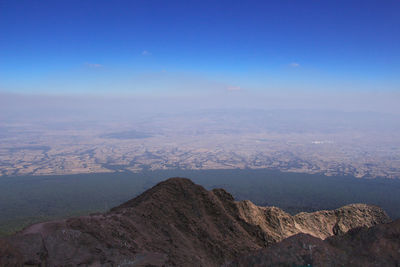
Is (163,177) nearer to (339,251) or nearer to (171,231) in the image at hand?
(171,231)

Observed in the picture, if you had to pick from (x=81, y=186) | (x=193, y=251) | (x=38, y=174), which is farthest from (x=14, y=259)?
(x=38, y=174)

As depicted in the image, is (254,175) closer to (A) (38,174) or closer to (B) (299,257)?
(A) (38,174)

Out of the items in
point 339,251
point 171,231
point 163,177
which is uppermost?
point 339,251

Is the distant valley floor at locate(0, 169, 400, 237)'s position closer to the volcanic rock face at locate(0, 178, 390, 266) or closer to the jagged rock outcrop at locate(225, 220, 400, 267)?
the volcanic rock face at locate(0, 178, 390, 266)

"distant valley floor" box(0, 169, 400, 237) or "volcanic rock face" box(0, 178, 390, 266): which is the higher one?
"volcanic rock face" box(0, 178, 390, 266)

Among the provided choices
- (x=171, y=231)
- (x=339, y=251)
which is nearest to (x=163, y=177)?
(x=171, y=231)

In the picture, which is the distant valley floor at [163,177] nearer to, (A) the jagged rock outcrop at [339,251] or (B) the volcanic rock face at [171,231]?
(B) the volcanic rock face at [171,231]

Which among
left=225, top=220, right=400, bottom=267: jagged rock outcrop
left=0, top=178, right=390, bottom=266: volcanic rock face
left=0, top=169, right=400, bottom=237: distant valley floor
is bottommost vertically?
left=0, top=169, right=400, bottom=237: distant valley floor

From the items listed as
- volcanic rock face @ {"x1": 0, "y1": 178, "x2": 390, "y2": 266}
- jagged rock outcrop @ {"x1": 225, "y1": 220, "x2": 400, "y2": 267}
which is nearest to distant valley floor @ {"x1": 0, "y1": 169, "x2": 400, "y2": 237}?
volcanic rock face @ {"x1": 0, "y1": 178, "x2": 390, "y2": 266}
